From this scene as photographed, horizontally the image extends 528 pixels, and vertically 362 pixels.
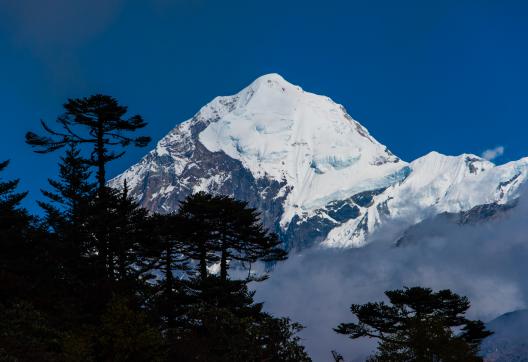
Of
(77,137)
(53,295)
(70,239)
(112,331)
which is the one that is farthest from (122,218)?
(112,331)

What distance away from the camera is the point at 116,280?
170 feet

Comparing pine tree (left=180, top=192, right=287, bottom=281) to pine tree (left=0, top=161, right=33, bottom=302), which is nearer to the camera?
pine tree (left=0, top=161, right=33, bottom=302)

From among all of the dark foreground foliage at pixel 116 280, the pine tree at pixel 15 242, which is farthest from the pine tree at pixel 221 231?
the pine tree at pixel 15 242

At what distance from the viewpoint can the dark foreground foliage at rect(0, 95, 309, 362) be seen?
38500 millimetres

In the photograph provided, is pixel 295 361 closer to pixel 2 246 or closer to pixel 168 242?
pixel 168 242

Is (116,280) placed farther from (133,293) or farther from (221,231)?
(221,231)

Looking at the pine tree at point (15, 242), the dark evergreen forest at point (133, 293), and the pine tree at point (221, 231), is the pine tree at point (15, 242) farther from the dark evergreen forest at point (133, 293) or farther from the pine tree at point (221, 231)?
the pine tree at point (221, 231)

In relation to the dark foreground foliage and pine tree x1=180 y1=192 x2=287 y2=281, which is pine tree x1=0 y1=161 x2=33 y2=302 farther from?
pine tree x1=180 y1=192 x2=287 y2=281

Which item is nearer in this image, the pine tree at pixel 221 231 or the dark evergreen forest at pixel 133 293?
the dark evergreen forest at pixel 133 293

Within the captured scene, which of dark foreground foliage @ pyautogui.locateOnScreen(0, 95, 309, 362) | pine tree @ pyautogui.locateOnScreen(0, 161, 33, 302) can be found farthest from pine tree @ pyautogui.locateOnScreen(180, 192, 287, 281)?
pine tree @ pyautogui.locateOnScreen(0, 161, 33, 302)

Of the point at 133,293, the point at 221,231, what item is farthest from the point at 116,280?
the point at 221,231

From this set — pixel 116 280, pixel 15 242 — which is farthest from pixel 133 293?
pixel 15 242

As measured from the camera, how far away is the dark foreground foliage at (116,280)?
1516 inches

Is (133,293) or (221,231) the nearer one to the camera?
(133,293)
